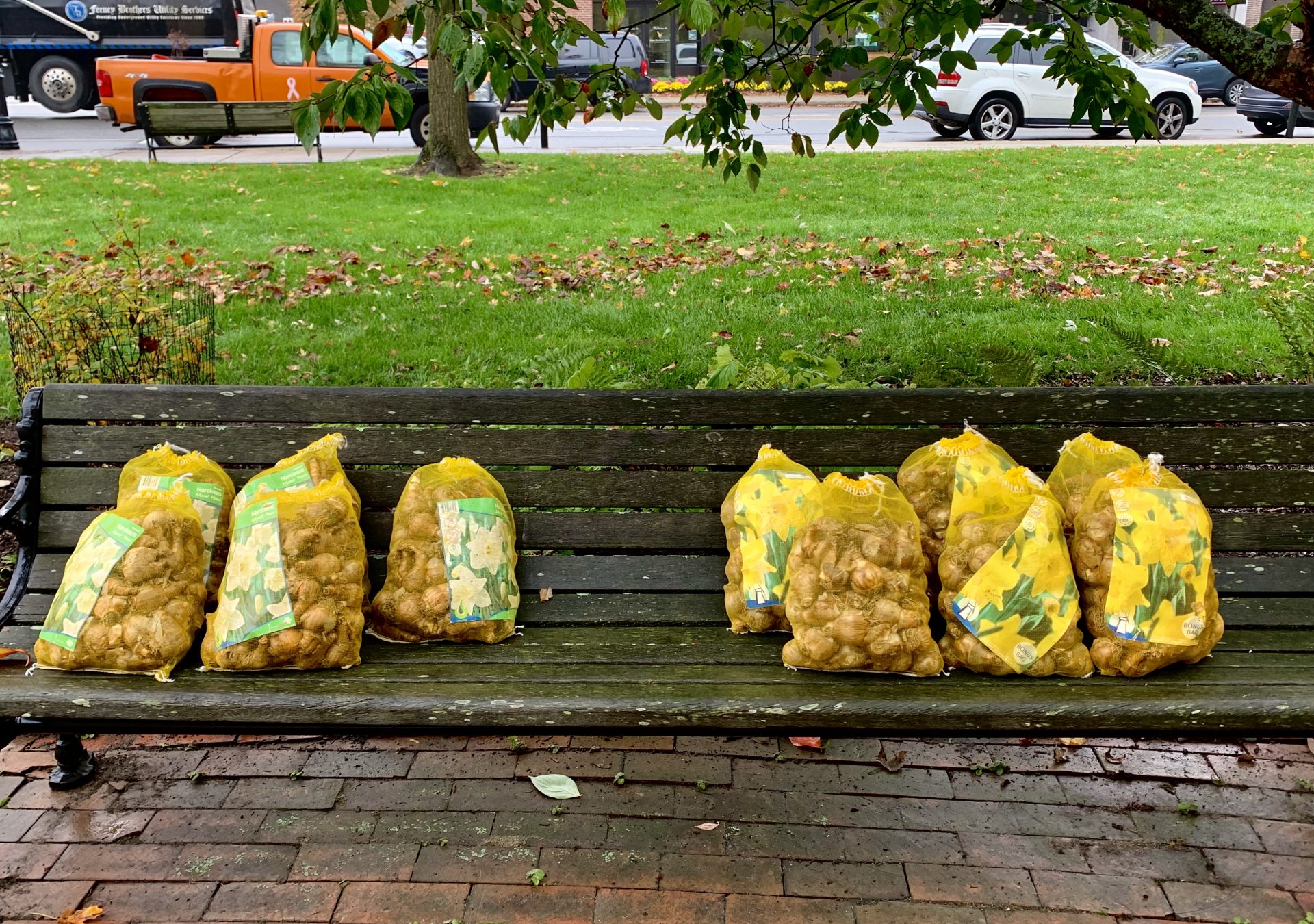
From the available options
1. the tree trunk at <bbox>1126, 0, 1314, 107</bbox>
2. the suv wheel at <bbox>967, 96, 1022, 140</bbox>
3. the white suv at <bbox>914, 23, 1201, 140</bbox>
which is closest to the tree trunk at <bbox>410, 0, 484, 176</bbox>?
the white suv at <bbox>914, 23, 1201, 140</bbox>

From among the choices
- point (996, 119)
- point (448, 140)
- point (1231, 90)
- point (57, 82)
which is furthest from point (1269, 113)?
point (57, 82)

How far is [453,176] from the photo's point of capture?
11141 mm

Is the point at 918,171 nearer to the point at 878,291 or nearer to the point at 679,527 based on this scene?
the point at 878,291

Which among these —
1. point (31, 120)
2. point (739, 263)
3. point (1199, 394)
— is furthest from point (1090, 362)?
point (31, 120)

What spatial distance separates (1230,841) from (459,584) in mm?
1988

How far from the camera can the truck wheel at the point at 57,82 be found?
807 inches

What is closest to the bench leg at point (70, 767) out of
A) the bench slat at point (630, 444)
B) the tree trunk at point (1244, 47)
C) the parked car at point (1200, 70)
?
the bench slat at point (630, 444)

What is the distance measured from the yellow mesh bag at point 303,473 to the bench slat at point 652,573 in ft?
0.91

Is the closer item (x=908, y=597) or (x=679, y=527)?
(x=908, y=597)

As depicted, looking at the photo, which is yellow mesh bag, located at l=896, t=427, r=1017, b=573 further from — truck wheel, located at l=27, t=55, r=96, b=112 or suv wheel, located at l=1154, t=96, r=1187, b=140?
truck wheel, located at l=27, t=55, r=96, b=112

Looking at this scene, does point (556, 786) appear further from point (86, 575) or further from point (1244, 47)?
point (1244, 47)

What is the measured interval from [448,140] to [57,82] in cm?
1387

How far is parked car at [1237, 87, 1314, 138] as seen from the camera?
1566 cm

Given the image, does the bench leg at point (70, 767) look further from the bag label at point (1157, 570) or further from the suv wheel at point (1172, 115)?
the suv wheel at point (1172, 115)
